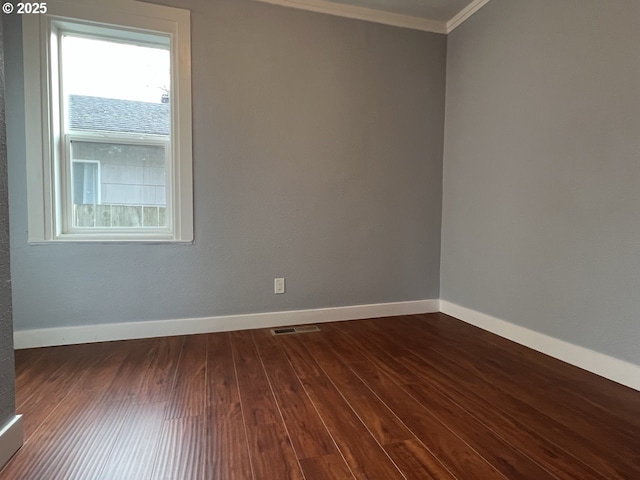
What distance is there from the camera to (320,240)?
2.76 m

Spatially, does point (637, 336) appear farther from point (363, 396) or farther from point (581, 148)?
point (363, 396)

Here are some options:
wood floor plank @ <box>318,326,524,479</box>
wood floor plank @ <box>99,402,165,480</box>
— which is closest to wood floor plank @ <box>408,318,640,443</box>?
wood floor plank @ <box>318,326,524,479</box>

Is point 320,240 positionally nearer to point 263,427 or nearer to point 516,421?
point 263,427

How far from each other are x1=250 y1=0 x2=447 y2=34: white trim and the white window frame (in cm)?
81

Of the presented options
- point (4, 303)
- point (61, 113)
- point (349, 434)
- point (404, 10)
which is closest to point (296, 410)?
point (349, 434)

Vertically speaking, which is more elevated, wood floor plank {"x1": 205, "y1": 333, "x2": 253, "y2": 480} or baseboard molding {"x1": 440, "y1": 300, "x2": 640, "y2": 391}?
baseboard molding {"x1": 440, "y1": 300, "x2": 640, "y2": 391}

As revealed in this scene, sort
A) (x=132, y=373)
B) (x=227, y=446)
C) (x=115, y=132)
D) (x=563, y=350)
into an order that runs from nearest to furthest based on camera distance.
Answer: (x=227, y=446) → (x=132, y=373) → (x=563, y=350) → (x=115, y=132)

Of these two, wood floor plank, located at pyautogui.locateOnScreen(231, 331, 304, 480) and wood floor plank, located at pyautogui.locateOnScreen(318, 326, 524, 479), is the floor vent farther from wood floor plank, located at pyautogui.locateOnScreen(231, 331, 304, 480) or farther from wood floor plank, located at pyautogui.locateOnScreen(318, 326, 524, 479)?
wood floor plank, located at pyautogui.locateOnScreen(318, 326, 524, 479)

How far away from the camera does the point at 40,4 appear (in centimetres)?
211

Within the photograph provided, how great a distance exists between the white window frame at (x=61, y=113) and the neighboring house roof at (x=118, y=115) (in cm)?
8

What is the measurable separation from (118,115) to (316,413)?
2.32 metres

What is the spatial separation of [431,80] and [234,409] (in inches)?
114

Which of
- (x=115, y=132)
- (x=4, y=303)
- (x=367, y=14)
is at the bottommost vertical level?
(x=4, y=303)

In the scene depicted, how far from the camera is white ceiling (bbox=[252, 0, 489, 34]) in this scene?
8.52 ft
